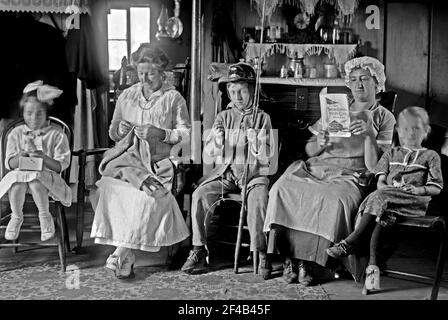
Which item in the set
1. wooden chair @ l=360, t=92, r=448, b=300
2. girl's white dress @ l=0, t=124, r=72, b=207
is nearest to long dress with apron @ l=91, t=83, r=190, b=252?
girl's white dress @ l=0, t=124, r=72, b=207

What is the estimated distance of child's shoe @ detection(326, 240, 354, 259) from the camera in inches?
152

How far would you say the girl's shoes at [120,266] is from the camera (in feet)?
13.4

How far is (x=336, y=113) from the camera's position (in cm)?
421

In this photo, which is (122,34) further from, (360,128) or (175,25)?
(360,128)

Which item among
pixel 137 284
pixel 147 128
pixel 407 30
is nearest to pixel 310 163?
pixel 147 128

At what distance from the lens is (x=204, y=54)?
5980 millimetres

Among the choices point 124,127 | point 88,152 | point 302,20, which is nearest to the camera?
point 124,127

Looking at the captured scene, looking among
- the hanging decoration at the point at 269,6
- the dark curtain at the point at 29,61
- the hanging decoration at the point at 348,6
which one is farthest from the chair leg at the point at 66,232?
the hanging decoration at the point at 348,6

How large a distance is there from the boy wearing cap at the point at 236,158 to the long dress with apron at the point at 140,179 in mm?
164

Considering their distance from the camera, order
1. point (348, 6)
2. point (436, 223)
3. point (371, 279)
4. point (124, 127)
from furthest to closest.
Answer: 1. point (348, 6)
2. point (124, 127)
3. point (371, 279)
4. point (436, 223)

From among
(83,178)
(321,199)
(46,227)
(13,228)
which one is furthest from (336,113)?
(13,228)

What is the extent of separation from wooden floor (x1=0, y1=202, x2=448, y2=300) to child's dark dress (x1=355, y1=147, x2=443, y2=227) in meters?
0.44

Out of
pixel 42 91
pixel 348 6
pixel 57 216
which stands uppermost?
pixel 348 6

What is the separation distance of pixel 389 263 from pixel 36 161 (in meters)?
2.54
